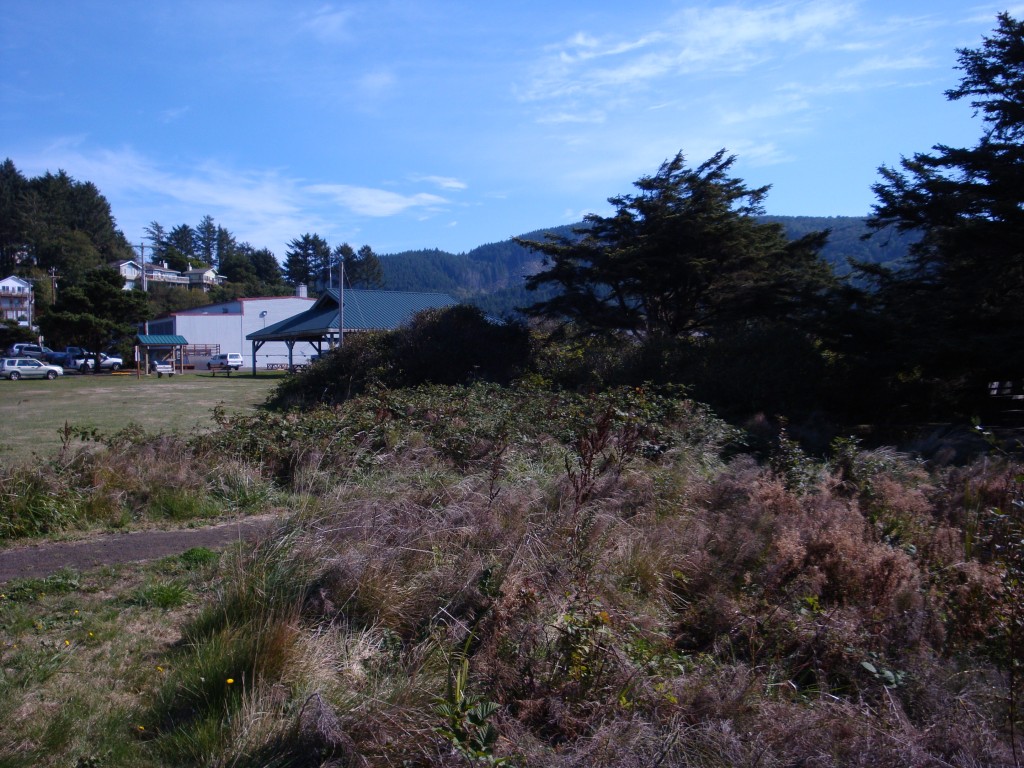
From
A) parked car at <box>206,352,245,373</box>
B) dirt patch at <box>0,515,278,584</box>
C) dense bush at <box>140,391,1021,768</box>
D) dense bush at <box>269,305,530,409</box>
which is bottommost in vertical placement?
parked car at <box>206,352,245,373</box>

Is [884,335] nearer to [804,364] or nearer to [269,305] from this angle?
[804,364]

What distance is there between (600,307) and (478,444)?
15.6m

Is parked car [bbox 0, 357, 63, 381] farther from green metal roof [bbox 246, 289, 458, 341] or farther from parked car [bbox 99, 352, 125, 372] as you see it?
green metal roof [bbox 246, 289, 458, 341]

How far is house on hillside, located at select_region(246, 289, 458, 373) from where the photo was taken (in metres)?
45.6

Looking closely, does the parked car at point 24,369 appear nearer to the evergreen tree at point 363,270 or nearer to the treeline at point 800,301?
the treeline at point 800,301

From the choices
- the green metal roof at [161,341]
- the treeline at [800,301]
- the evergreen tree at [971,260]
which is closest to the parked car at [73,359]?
the green metal roof at [161,341]

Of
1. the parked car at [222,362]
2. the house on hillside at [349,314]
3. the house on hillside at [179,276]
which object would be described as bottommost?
the parked car at [222,362]

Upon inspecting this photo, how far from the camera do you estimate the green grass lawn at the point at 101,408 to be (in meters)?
16.7

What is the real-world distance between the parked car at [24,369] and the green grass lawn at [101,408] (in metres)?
10.2

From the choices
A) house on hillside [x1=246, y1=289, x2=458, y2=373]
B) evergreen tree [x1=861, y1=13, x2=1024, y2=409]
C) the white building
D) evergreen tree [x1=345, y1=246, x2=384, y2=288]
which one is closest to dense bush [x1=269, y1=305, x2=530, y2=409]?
evergreen tree [x1=861, y1=13, x2=1024, y2=409]

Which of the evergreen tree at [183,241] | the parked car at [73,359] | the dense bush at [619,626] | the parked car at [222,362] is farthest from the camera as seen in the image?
the evergreen tree at [183,241]

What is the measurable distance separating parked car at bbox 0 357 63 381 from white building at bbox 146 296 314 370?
814 inches

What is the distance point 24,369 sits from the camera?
49.8 metres

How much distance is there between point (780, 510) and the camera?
626 centimetres
